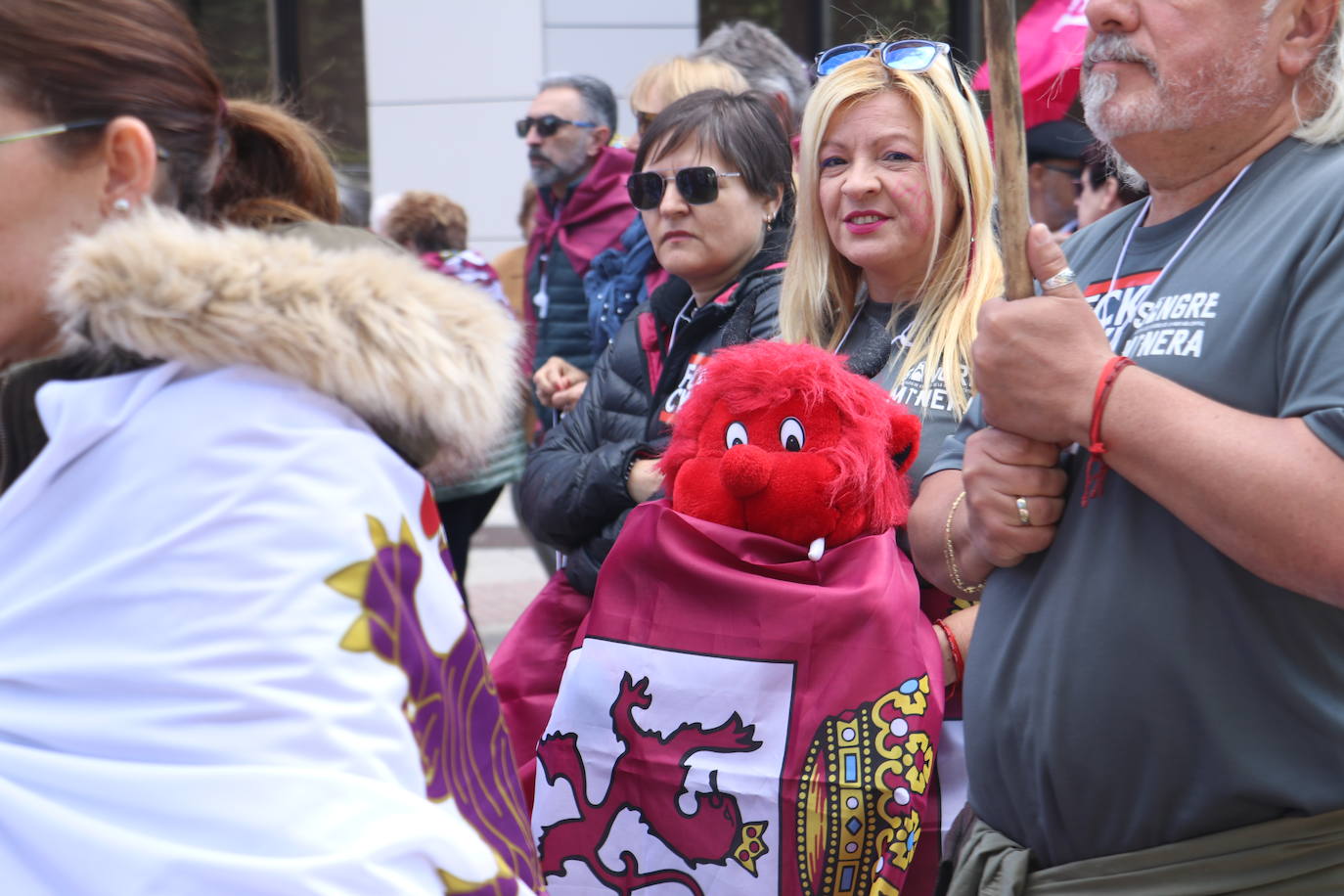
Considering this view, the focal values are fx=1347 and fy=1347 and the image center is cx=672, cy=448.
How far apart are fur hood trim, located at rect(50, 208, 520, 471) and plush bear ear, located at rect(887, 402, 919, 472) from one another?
3.46 ft

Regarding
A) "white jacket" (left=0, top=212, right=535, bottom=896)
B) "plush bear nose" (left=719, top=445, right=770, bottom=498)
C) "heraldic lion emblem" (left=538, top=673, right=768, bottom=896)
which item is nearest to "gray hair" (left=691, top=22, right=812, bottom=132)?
"plush bear nose" (left=719, top=445, right=770, bottom=498)

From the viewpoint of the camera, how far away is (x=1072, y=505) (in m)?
1.88

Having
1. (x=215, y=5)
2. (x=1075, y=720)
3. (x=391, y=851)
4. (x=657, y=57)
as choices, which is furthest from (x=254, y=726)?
(x=215, y=5)

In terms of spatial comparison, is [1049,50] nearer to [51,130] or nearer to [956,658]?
[956,658]

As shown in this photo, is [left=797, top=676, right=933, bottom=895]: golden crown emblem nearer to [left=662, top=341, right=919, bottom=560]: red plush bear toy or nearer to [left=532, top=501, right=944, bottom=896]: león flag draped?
[left=532, top=501, right=944, bottom=896]: león flag draped

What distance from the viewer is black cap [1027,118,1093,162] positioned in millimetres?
5742

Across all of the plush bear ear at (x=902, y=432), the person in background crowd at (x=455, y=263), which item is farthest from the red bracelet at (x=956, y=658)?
the person in background crowd at (x=455, y=263)

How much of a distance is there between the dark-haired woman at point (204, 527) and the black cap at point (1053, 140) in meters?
4.67

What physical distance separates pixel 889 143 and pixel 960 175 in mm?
167

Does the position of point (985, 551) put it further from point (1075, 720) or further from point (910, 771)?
point (910, 771)

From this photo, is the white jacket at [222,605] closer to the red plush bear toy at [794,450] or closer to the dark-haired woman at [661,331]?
the red plush bear toy at [794,450]

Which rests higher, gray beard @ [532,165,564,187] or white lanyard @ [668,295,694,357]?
gray beard @ [532,165,564,187]

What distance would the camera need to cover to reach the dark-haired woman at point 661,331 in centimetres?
312

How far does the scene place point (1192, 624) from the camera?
5.66ft
